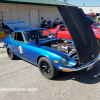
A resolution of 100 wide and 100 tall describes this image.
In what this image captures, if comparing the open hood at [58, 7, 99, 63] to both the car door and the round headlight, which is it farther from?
the car door

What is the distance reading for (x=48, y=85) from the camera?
333cm

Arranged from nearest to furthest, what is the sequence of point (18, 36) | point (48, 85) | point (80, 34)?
point (48, 85) → point (80, 34) → point (18, 36)

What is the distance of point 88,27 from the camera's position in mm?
3807

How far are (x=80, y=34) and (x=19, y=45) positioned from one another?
2.33m

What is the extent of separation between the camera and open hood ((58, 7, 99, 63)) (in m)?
3.29

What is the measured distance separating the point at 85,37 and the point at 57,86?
5.22ft

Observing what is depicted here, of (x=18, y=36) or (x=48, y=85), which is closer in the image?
(x=48, y=85)

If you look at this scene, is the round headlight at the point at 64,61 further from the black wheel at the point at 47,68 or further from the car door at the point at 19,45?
the car door at the point at 19,45

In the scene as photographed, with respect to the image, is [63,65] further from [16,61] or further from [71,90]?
[16,61]

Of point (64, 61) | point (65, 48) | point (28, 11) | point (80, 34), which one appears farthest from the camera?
point (28, 11)

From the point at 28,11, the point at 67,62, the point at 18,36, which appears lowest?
the point at 67,62

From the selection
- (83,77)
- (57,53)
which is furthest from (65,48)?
(83,77)

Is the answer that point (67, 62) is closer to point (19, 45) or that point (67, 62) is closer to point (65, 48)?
point (65, 48)

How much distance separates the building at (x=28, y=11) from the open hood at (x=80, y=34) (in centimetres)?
882
